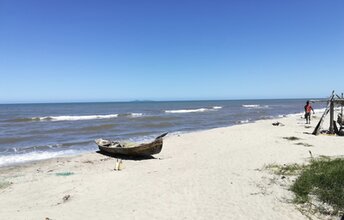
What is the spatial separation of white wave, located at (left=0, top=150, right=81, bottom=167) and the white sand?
1203 mm

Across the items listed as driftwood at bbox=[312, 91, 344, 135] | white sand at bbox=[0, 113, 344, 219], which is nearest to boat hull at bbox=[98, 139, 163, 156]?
white sand at bbox=[0, 113, 344, 219]

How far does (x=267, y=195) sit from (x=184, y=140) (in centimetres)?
1098

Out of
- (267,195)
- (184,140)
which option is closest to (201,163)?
(267,195)

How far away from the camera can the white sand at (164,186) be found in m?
6.60

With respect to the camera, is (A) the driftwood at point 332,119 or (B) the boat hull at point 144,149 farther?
(A) the driftwood at point 332,119

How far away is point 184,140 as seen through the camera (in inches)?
715

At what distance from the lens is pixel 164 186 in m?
8.39

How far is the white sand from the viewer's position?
21.7ft

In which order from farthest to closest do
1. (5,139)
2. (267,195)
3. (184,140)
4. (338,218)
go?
(5,139) → (184,140) → (267,195) → (338,218)

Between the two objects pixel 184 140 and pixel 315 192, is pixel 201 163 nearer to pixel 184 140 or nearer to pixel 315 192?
pixel 315 192

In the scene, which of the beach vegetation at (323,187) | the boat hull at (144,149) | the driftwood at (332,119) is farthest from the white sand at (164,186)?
the driftwood at (332,119)

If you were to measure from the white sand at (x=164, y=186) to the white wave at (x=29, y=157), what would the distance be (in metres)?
1.20

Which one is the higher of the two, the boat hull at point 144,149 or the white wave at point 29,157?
the boat hull at point 144,149

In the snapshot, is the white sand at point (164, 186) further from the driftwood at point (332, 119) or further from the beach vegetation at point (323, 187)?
the driftwood at point (332, 119)
